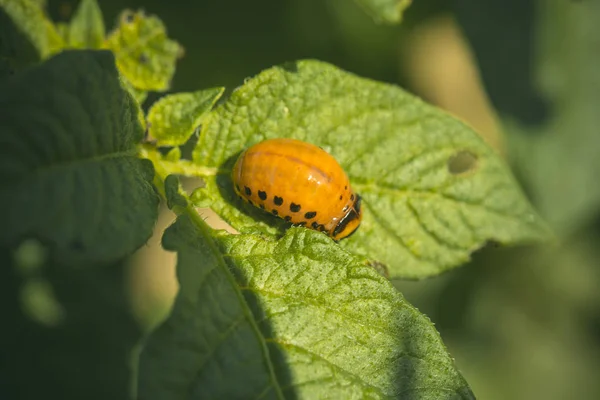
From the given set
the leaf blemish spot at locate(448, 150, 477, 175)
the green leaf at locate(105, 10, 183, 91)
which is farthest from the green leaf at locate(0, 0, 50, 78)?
the leaf blemish spot at locate(448, 150, 477, 175)

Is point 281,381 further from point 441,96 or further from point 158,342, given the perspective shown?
point 441,96

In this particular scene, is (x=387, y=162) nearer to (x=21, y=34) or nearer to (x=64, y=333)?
(x=21, y=34)

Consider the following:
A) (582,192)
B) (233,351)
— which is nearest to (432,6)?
(582,192)

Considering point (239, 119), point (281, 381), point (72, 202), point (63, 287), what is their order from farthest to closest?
point (63, 287) → point (239, 119) → point (281, 381) → point (72, 202)

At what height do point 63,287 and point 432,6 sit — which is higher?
point 432,6

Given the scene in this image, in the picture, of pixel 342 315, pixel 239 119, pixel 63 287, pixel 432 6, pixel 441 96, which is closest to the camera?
pixel 342 315

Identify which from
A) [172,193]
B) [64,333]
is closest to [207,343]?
[172,193]

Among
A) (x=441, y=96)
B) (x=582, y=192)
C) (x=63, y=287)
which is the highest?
(x=582, y=192)
